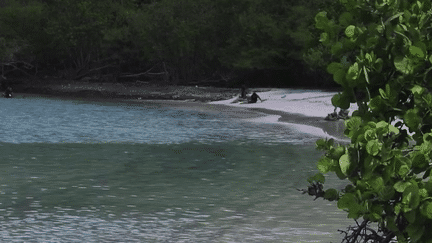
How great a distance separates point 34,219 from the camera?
41.0 feet

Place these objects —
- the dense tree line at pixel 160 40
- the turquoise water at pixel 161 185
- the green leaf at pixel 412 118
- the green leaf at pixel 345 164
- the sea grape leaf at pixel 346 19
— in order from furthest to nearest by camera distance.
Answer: the dense tree line at pixel 160 40 < the turquoise water at pixel 161 185 < the sea grape leaf at pixel 346 19 < the green leaf at pixel 412 118 < the green leaf at pixel 345 164

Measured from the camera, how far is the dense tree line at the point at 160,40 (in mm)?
61219

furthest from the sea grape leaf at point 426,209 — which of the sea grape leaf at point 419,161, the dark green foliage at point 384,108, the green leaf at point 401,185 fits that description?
the sea grape leaf at point 419,161

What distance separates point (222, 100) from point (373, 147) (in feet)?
171

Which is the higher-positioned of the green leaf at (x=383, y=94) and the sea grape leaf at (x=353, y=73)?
the sea grape leaf at (x=353, y=73)

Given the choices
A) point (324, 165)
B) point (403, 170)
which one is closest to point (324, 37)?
point (324, 165)

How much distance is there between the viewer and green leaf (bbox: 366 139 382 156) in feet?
15.8

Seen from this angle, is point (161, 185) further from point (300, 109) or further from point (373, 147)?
point (300, 109)

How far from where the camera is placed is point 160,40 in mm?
70125

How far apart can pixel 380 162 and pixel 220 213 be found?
8.37 m

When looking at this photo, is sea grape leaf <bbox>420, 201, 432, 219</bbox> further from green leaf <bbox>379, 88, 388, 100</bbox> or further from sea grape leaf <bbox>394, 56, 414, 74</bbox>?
sea grape leaf <bbox>394, 56, 414, 74</bbox>

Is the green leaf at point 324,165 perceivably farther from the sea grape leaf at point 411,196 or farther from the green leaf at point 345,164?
the sea grape leaf at point 411,196

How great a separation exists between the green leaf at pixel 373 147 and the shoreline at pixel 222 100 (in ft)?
68.5

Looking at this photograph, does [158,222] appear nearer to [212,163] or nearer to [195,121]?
[212,163]
